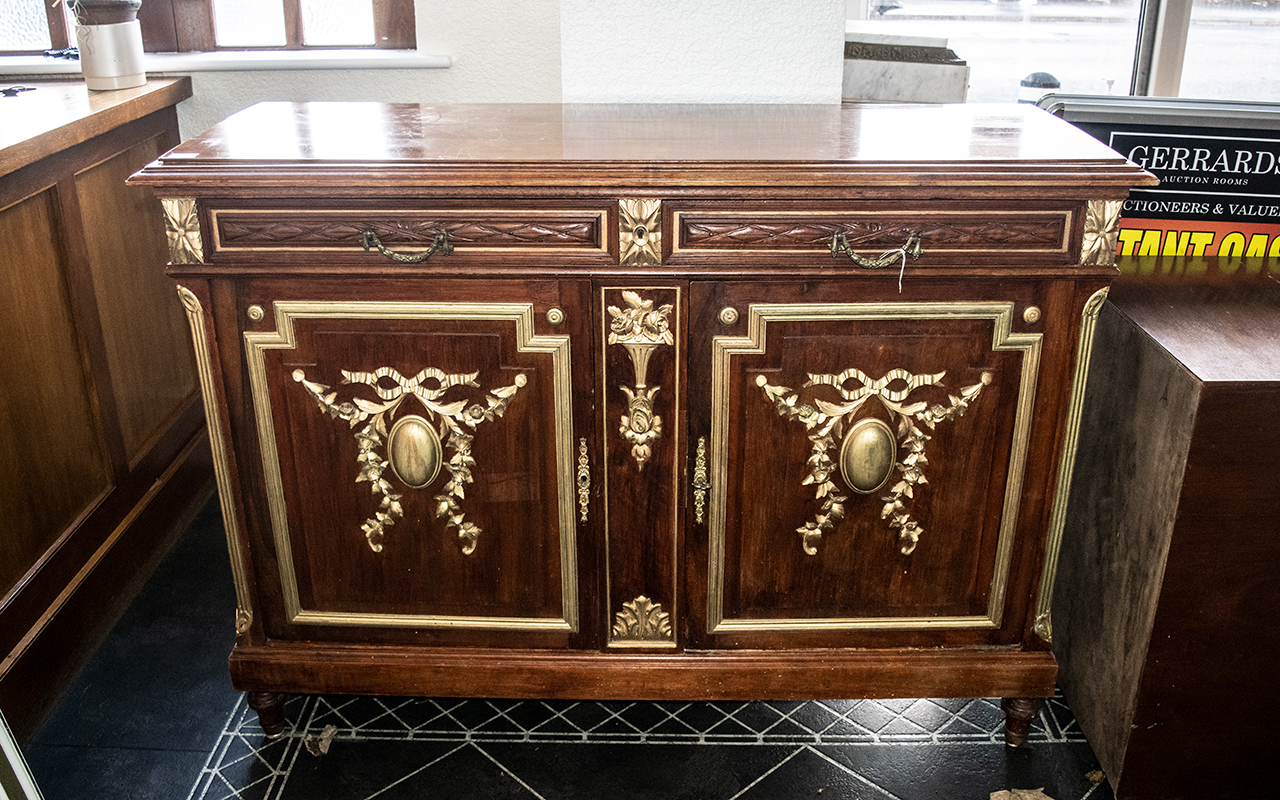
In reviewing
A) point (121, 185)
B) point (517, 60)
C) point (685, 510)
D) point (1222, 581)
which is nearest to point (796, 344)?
point (685, 510)

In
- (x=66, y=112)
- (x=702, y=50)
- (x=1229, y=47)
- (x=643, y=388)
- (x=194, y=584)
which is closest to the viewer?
(x=643, y=388)

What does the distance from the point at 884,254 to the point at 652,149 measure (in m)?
0.38

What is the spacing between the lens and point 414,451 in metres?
1.64

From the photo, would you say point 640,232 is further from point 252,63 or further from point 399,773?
point 252,63

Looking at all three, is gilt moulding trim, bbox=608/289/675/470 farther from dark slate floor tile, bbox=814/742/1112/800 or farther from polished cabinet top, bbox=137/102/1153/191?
dark slate floor tile, bbox=814/742/1112/800

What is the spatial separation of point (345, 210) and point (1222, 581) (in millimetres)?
1424

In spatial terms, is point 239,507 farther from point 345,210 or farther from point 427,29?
point 427,29

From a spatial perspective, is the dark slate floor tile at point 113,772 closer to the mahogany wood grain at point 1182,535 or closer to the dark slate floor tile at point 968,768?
the dark slate floor tile at point 968,768

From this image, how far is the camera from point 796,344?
1.57 meters

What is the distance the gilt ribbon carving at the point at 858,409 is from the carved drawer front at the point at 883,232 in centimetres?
19

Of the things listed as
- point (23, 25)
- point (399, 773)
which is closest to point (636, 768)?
point (399, 773)

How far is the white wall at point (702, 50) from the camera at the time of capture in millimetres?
1919

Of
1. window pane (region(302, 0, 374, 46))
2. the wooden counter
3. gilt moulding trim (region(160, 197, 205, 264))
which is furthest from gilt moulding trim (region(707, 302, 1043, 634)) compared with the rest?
window pane (region(302, 0, 374, 46))

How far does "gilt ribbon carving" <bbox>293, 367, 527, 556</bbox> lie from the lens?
160 cm
